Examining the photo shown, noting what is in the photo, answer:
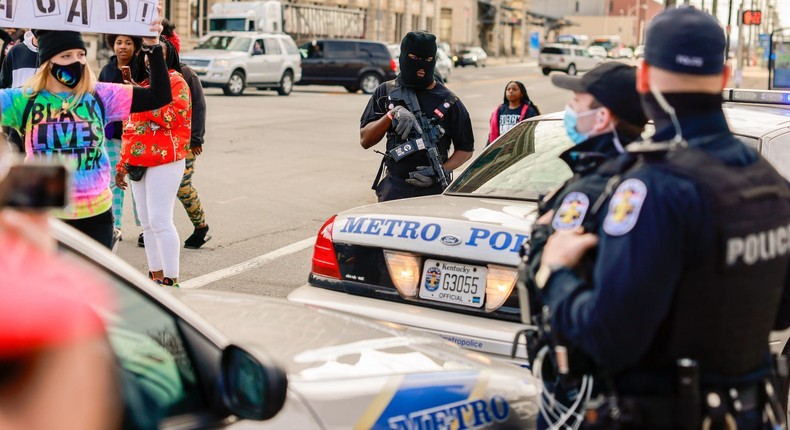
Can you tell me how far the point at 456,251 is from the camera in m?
4.84

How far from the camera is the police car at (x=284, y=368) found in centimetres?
248

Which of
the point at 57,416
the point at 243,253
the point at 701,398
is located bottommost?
the point at 243,253

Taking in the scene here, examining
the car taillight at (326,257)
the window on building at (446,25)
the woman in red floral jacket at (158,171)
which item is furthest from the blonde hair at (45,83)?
the window on building at (446,25)

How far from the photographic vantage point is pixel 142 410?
2070 mm

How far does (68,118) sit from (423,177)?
2.20m

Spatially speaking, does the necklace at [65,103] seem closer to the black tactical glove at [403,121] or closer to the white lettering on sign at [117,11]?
the white lettering on sign at [117,11]

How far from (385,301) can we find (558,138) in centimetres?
142

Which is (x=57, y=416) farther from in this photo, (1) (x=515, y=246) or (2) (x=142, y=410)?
(1) (x=515, y=246)

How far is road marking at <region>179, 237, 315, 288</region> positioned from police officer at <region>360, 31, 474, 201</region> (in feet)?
5.91

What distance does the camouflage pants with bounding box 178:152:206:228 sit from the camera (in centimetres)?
884

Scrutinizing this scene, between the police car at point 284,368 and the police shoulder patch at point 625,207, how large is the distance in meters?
0.77

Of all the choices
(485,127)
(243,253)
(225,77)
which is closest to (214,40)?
(225,77)

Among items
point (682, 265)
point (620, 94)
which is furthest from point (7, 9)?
point (682, 265)

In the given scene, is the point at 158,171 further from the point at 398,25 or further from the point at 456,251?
the point at 398,25
